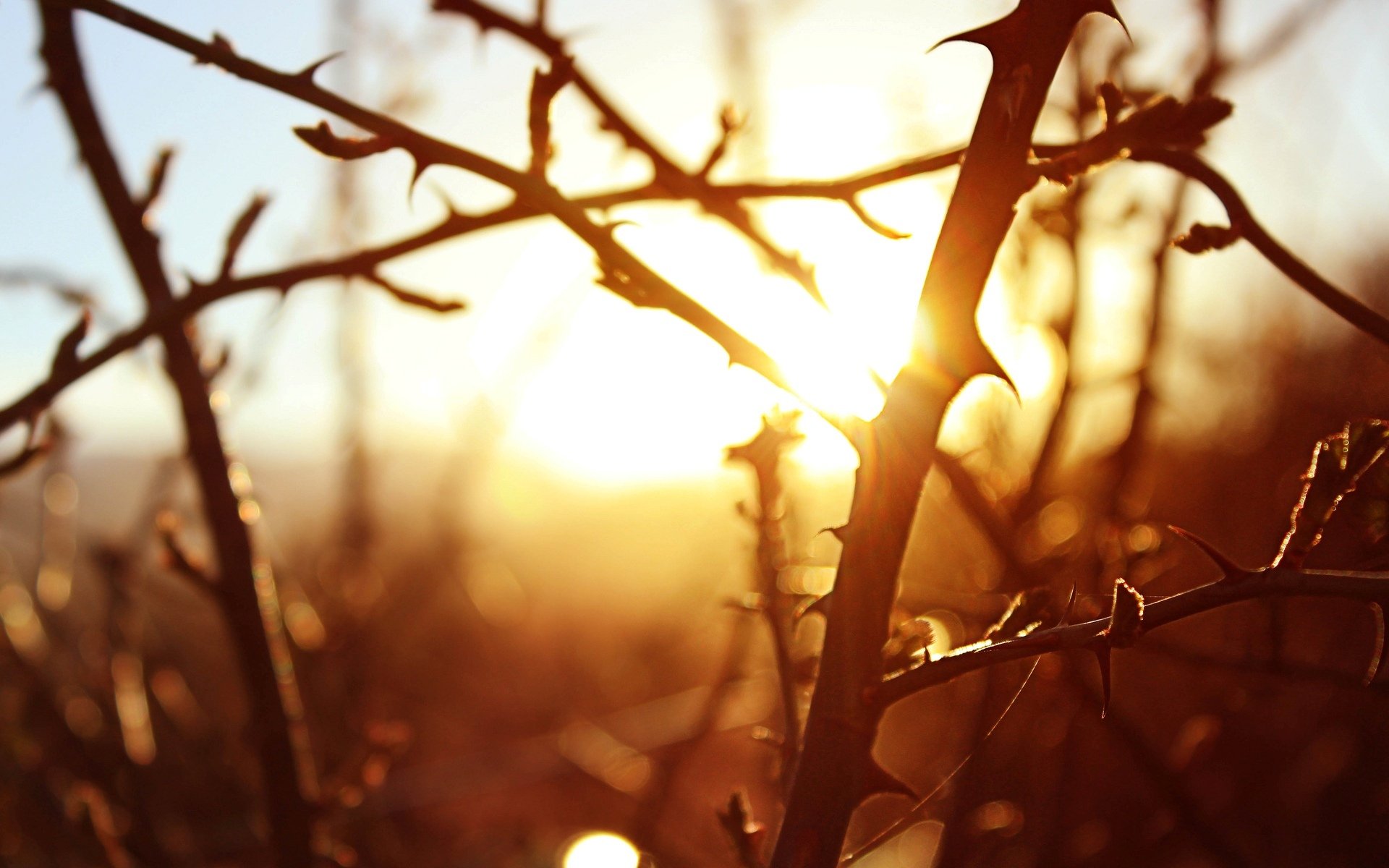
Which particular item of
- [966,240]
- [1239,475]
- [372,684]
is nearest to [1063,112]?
[966,240]

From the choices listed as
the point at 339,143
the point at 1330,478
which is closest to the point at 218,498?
the point at 339,143

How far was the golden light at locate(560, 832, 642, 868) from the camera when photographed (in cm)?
230

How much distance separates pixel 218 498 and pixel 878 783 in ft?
3.22

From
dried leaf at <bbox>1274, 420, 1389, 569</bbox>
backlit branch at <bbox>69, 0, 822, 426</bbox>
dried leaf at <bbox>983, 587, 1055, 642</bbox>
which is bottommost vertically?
dried leaf at <bbox>1274, 420, 1389, 569</bbox>

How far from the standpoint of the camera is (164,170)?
1.27 metres

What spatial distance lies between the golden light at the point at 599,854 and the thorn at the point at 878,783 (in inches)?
56.8

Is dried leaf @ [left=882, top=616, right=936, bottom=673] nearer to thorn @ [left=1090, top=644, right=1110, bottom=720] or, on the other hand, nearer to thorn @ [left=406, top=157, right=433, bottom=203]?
thorn @ [left=1090, top=644, right=1110, bottom=720]

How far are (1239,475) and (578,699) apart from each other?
12.8ft

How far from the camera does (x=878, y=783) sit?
0.81 metres

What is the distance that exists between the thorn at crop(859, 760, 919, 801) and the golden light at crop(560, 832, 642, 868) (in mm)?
1443

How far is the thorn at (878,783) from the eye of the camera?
2.64 ft

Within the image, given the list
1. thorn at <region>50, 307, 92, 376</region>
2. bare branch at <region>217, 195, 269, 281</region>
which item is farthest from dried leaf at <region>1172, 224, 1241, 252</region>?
thorn at <region>50, 307, 92, 376</region>

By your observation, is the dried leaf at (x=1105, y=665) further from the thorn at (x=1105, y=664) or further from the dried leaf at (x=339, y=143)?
the dried leaf at (x=339, y=143)

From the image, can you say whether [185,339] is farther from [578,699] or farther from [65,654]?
[578,699]
